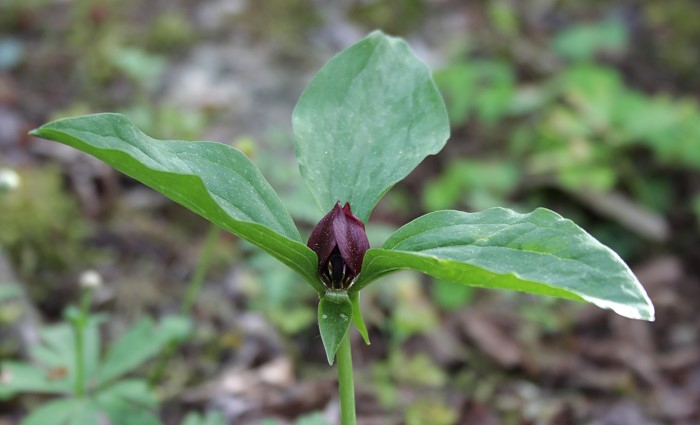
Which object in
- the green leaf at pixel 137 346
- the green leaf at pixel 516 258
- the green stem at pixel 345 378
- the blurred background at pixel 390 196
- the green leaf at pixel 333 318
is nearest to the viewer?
the green leaf at pixel 516 258

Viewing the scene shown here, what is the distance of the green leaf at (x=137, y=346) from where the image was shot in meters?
1.79

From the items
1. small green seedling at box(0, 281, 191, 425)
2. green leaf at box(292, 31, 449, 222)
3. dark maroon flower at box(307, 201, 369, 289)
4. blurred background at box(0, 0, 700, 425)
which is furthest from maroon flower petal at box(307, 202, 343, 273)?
small green seedling at box(0, 281, 191, 425)

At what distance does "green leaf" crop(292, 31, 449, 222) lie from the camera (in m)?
1.32

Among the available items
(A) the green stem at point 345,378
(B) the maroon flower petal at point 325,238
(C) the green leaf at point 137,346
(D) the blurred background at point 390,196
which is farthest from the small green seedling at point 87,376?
(B) the maroon flower petal at point 325,238

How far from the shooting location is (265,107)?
3662mm

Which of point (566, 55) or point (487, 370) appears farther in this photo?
point (566, 55)

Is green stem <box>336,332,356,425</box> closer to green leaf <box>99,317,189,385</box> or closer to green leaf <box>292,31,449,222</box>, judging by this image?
green leaf <box>292,31,449,222</box>

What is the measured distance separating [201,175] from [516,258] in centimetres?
49

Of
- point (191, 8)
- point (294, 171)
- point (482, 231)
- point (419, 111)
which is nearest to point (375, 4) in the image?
point (191, 8)

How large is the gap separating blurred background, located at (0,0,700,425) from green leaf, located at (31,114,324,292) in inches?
24.2

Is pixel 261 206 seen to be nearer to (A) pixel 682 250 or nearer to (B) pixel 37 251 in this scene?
(B) pixel 37 251

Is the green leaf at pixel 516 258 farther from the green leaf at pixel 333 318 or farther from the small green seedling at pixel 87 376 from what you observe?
the small green seedling at pixel 87 376

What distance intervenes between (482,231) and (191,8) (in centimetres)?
352

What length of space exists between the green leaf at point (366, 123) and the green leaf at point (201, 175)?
0.14 m
